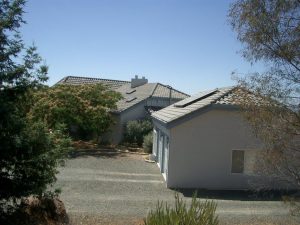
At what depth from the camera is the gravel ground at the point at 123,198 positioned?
42.1ft

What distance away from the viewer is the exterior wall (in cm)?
1805

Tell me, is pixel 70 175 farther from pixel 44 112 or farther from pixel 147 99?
pixel 147 99

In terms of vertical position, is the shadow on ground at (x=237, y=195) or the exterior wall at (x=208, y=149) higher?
the exterior wall at (x=208, y=149)

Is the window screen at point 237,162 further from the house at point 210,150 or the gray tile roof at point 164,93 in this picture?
the gray tile roof at point 164,93

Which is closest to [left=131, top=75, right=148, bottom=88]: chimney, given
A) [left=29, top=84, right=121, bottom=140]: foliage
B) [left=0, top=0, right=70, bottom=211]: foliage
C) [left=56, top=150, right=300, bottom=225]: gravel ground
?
[left=29, top=84, right=121, bottom=140]: foliage

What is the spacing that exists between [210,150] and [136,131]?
13.4 m

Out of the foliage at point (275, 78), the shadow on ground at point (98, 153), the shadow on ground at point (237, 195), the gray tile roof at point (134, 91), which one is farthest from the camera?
the gray tile roof at point (134, 91)

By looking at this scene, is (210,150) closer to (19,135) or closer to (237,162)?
(237,162)

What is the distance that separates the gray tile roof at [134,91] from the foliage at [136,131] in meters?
1.87

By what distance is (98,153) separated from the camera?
2741cm

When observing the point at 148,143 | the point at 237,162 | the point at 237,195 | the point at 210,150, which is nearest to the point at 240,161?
the point at 237,162

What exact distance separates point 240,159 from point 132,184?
5.08 meters

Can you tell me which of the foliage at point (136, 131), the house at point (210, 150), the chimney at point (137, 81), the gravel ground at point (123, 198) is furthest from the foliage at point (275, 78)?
the chimney at point (137, 81)

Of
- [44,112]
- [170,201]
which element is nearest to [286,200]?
[170,201]
